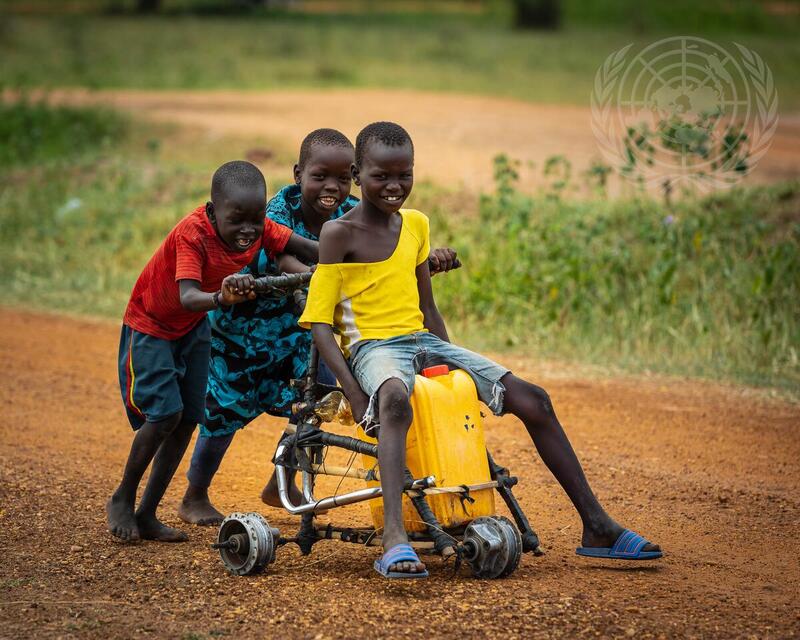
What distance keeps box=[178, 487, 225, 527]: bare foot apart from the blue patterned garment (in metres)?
0.28

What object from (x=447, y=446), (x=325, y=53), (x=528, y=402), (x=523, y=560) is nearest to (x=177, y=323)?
(x=447, y=446)

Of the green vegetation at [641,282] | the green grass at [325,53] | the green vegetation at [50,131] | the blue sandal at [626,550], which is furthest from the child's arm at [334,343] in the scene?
the green grass at [325,53]

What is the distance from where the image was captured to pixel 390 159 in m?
3.94

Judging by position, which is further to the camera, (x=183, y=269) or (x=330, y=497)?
(x=183, y=269)

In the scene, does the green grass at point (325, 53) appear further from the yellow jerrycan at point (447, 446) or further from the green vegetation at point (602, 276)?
the yellow jerrycan at point (447, 446)

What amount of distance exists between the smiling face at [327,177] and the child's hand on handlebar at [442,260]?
0.55m

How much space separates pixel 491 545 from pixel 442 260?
1.05m

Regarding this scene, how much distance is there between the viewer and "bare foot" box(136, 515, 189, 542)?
180 inches

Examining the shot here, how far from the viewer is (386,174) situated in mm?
3967

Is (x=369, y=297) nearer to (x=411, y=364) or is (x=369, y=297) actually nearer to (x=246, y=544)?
(x=411, y=364)

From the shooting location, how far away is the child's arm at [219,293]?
12.7 feet

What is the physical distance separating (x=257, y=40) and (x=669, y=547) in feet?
71.5

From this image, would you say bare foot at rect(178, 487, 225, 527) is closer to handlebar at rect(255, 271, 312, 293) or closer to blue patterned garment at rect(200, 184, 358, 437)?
blue patterned garment at rect(200, 184, 358, 437)

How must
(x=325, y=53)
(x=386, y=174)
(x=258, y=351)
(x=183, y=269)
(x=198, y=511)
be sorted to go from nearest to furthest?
(x=386, y=174) < (x=183, y=269) < (x=258, y=351) < (x=198, y=511) < (x=325, y=53)
